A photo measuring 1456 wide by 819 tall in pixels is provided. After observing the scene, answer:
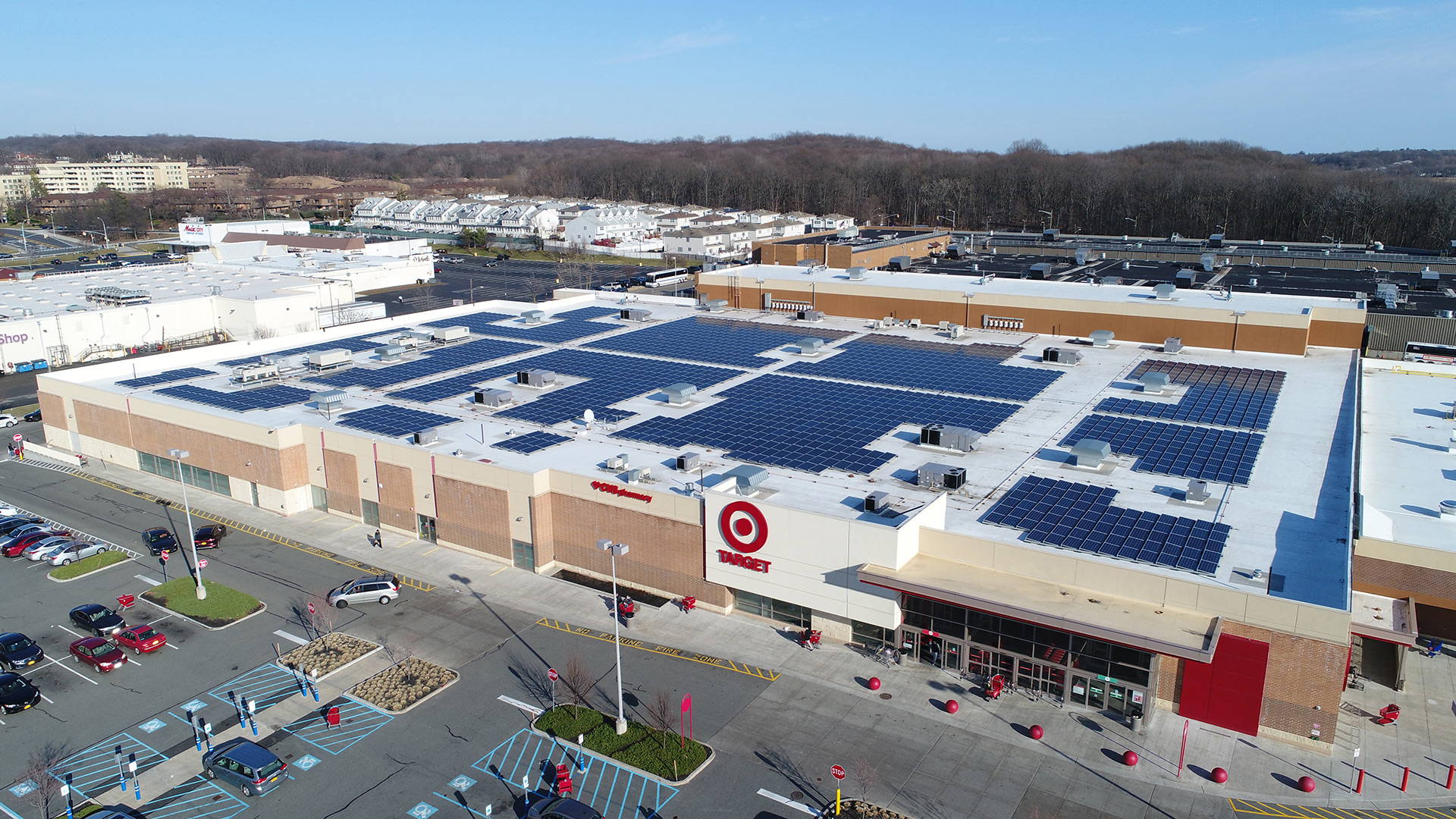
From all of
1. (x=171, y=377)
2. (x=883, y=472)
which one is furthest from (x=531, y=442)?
(x=171, y=377)

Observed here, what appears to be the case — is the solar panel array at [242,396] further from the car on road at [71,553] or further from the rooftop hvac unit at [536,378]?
the rooftop hvac unit at [536,378]

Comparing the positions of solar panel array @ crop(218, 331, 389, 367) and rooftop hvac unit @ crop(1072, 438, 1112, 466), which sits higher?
solar panel array @ crop(218, 331, 389, 367)

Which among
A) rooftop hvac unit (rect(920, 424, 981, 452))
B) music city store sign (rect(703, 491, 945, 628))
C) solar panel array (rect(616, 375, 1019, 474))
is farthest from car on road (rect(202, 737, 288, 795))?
rooftop hvac unit (rect(920, 424, 981, 452))

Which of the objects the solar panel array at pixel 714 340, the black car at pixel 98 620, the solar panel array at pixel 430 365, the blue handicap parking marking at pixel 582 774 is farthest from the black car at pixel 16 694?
the solar panel array at pixel 714 340

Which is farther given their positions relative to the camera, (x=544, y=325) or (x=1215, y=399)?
(x=544, y=325)

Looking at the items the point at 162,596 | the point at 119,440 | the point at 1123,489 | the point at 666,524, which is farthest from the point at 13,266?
the point at 1123,489

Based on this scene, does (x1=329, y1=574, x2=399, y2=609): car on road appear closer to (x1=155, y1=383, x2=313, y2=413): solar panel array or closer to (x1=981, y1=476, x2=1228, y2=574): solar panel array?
(x1=155, y1=383, x2=313, y2=413): solar panel array

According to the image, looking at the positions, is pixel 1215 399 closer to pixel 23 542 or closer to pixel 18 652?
pixel 18 652
